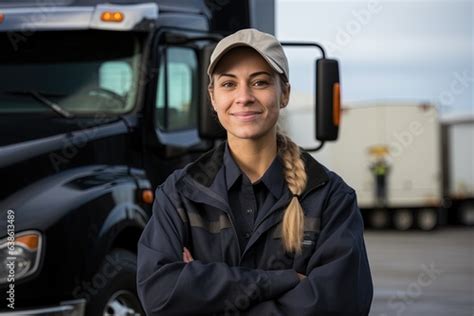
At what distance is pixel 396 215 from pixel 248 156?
2445 cm

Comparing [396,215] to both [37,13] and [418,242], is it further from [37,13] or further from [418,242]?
[37,13]

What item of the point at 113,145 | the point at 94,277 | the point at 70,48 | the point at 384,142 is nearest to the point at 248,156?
the point at 94,277

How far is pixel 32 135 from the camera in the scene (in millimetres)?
5016

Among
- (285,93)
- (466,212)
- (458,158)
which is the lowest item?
(466,212)

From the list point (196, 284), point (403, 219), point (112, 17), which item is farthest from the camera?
point (403, 219)

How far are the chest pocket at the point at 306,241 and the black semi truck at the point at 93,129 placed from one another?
2000 millimetres

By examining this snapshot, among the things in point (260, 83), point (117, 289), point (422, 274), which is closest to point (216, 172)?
point (260, 83)

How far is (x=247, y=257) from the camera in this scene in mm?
2748

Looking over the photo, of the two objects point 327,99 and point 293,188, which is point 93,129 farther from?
point 293,188

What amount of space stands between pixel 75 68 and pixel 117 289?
5.05ft

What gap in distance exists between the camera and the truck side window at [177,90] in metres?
5.90

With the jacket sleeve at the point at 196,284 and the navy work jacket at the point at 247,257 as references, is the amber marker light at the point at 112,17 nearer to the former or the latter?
the navy work jacket at the point at 247,257

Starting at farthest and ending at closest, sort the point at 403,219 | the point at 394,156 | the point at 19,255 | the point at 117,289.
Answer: the point at 403,219 → the point at 394,156 → the point at 117,289 → the point at 19,255

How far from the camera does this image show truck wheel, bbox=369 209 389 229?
26938 millimetres
